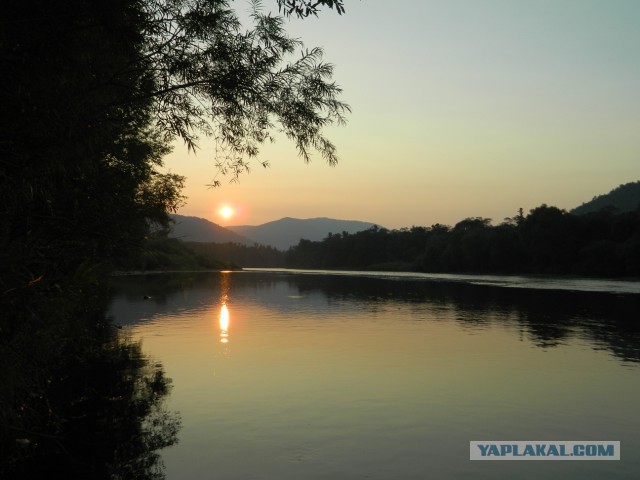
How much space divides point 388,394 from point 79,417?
28.7 feet

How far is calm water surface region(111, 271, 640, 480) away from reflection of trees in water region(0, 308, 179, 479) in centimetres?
67

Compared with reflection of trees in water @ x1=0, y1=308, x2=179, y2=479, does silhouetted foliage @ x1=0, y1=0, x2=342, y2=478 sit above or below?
above

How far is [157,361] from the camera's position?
2302 centimetres

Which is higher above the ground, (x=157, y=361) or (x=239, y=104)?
(x=239, y=104)

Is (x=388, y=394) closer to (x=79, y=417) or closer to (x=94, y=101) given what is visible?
(x=79, y=417)

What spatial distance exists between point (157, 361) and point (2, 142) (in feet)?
57.0

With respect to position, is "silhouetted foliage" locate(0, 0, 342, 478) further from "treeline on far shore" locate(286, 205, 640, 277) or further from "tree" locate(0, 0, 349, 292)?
"treeline on far shore" locate(286, 205, 640, 277)

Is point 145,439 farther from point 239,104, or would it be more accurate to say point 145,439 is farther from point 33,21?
point 33,21

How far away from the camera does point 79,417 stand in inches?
583

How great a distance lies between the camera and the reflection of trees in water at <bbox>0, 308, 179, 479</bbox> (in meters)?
9.09

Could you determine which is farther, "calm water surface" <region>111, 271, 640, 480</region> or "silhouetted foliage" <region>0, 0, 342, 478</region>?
"calm water surface" <region>111, 271, 640, 480</region>

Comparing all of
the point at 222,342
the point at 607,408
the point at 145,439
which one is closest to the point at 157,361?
the point at 222,342

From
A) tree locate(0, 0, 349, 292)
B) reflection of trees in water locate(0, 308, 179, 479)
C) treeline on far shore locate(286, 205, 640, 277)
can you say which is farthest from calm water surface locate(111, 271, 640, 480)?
treeline on far shore locate(286, 205, 640, 277)

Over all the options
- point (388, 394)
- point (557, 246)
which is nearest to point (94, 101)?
point (388, 394)
